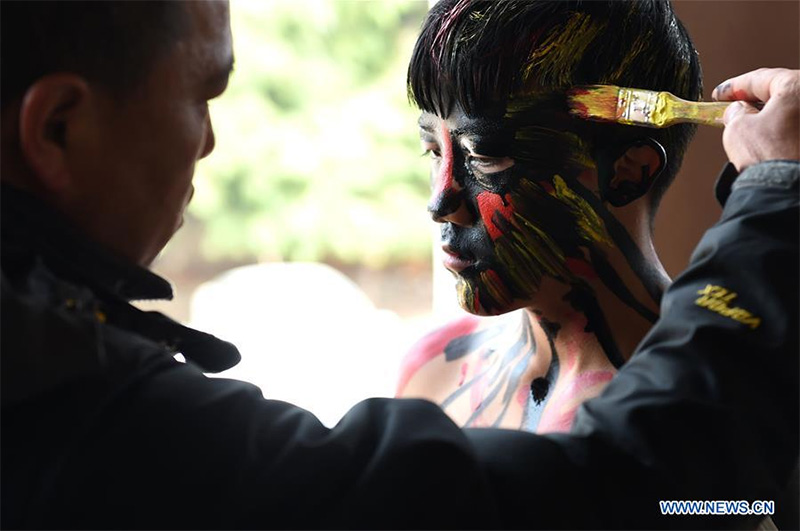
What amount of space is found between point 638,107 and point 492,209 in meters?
0.22

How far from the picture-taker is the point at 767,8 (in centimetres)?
158

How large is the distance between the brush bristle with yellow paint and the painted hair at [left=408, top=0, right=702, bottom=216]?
2 centimetres

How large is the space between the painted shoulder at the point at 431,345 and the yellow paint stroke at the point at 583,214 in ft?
1.14

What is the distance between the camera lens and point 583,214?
121 centimetres

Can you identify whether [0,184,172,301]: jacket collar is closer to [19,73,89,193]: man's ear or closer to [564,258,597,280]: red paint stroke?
[19,73,89,193]: man's ear

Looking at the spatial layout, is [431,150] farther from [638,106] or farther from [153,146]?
[153,146]

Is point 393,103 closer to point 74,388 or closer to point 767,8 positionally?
point 767,8

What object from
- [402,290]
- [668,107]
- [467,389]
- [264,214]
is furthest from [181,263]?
[668,107]

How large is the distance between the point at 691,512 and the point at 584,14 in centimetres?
63

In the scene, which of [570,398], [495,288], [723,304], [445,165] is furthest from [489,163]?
[723,304]

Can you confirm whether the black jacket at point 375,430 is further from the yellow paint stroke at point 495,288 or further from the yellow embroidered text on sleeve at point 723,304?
the yellow paint stroke at point 495,288

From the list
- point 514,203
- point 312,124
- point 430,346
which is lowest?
point 430,346

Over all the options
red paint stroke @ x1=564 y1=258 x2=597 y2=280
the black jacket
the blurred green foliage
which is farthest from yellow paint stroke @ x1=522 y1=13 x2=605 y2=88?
the blurred green foliage

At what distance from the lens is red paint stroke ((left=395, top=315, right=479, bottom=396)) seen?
150cm
